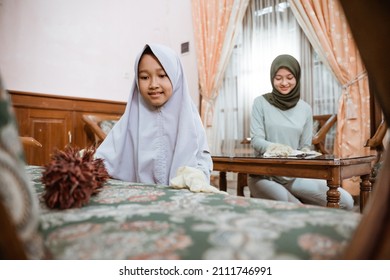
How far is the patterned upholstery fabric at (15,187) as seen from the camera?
0.44 meters

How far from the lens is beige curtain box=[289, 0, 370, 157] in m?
3.34

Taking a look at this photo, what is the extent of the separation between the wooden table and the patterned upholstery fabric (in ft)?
5.21

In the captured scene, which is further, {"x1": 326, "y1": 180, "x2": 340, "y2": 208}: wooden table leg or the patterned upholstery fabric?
{"x1": 326, "y1": 180, "x2": 340, "y2": 208}: wooden table leg

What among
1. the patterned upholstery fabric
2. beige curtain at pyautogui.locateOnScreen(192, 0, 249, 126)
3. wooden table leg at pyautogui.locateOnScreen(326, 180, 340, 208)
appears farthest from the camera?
beige curtain at pyautogui.locateOnScreen(192, 0, 249, 126)

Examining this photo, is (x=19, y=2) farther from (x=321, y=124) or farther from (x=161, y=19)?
(x=321, y=124)

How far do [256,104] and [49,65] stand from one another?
241 cm

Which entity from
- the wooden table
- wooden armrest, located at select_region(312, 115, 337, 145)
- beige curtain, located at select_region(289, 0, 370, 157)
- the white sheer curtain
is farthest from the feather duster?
beige curtain, located at select_region(289, 0, 370, 157)

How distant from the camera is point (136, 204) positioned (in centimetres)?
75

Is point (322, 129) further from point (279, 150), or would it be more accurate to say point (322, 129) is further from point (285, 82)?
point (279, 150)

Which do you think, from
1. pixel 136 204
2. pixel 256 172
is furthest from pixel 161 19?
pixel 136 204

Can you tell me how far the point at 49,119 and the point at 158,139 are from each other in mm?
2648

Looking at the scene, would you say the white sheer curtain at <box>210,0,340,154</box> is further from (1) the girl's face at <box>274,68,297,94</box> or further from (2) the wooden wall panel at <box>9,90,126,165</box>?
(2) the wooden wall panel at <box>9,90,126,165</box>

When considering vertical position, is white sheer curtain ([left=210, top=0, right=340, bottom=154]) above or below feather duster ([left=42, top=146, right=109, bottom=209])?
above

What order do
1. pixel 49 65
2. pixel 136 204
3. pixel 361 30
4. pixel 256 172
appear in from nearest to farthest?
1. pixel 361 30
2. pixel 136 204
3. pixel 256 172
4. pixel 49 65
